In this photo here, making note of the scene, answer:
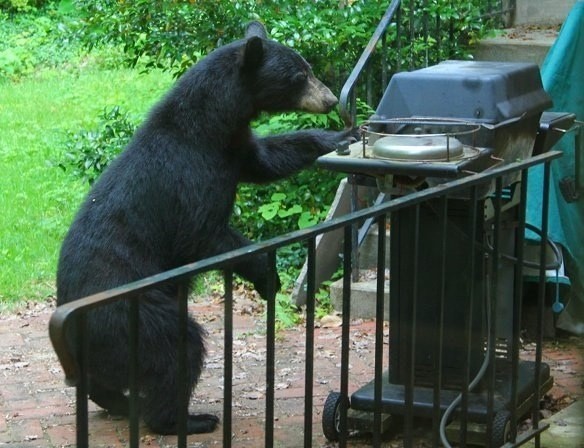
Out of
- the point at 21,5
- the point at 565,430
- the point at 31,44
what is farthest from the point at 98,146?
the point at 21,5

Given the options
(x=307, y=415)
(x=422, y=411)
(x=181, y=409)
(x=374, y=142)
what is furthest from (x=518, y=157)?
(x=181, y=409)

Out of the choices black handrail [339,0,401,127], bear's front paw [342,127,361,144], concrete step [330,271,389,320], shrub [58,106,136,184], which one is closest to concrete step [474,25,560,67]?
black handrail [339,0,401,127]

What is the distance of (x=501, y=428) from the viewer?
459 cm

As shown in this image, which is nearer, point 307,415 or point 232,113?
point 307,415

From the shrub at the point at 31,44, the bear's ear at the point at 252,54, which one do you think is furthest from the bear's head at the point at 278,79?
the shrub at the point at 31,44

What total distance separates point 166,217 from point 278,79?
0.89 m

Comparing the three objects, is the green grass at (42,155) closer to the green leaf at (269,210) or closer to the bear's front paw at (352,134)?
the green leaf at (269,210)

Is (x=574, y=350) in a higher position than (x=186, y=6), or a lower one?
lower

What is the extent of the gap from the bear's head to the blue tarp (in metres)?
1.41

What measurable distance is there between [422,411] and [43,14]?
1471 cm

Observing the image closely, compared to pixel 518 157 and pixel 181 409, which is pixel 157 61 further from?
pixel 181 409

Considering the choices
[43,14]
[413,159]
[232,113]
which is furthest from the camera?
[43,14]

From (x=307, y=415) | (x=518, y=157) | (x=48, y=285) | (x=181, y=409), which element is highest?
(x=518, y=157)

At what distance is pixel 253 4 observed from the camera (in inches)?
310
